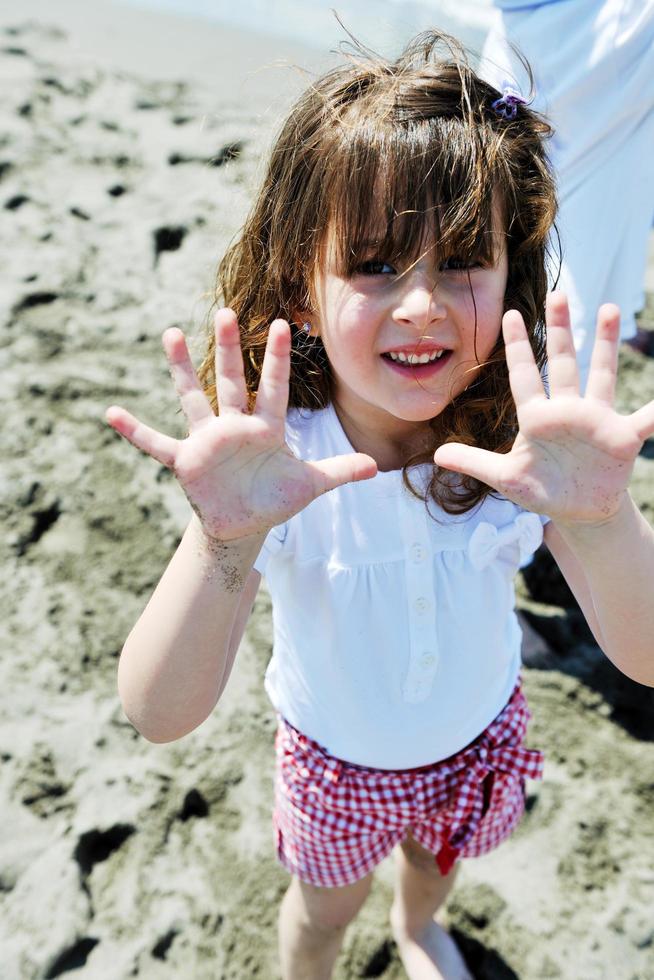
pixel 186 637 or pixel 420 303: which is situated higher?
pixel 420 303

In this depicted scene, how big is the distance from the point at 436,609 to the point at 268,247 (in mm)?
634

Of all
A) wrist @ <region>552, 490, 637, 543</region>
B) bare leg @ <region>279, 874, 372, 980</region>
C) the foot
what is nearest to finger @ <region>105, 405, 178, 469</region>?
wrist @ <region>552, 490, 637, 543</region>

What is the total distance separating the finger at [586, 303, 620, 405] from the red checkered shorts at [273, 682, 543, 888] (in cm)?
74

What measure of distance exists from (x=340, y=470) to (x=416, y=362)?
206mm

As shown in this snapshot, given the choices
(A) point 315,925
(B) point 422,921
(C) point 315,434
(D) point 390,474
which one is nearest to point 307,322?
(C) point 315,434

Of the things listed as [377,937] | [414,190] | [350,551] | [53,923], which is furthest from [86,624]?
[414,190]

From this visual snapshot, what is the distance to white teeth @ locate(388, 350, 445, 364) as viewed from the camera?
4.25ft

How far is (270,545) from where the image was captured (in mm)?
1394

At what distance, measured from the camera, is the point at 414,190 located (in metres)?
1.27

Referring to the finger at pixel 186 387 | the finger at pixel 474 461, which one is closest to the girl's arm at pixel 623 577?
the finger at pixel 474 461

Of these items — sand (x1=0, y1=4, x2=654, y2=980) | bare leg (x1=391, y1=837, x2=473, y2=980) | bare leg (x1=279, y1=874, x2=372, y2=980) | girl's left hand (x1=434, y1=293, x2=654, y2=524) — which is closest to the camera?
girl's left hand (x1=434, y1=293, x2=654, y2=524)

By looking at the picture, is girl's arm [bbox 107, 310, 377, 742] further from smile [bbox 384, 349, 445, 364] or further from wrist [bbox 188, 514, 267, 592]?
smile [bbox 384, 349, 445, 364]

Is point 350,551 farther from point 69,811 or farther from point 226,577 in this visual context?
point 69,811

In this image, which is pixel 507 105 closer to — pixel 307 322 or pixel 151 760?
pixel 307 322
